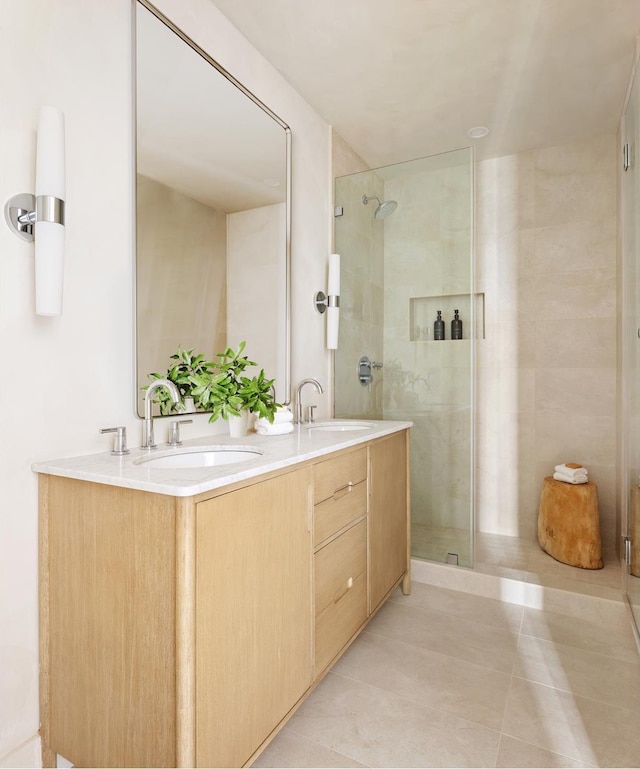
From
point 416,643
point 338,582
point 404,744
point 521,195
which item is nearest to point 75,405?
point 338,582

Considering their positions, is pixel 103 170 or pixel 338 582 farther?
pixel 338 582

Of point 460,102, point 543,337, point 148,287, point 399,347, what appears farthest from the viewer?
point 543,337

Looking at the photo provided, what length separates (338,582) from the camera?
5.13ft

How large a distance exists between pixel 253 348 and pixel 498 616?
160 cm

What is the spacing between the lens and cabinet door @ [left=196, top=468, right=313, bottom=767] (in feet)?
3.29

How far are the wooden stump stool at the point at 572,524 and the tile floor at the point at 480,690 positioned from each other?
0.52 feet

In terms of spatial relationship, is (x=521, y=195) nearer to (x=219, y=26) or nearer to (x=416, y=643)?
(x=219, y=26)

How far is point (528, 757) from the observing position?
1.29 metres

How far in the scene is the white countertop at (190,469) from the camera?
975 mm

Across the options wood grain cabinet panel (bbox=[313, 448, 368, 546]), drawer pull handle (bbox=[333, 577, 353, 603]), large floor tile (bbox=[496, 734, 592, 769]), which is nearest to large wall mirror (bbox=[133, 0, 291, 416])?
wood grain cabinet panel (bbox=[313, 448, 368, 546])

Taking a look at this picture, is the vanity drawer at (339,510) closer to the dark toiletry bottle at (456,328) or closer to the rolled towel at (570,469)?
the dark toiletry bottle at (456,328)

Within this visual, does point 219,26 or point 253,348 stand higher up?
point 219,26

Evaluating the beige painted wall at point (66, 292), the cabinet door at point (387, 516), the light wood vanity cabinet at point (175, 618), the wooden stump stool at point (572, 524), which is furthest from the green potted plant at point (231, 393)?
the wooden stump stool at point (572, 524)

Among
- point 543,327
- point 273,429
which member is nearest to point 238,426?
point 273,429
